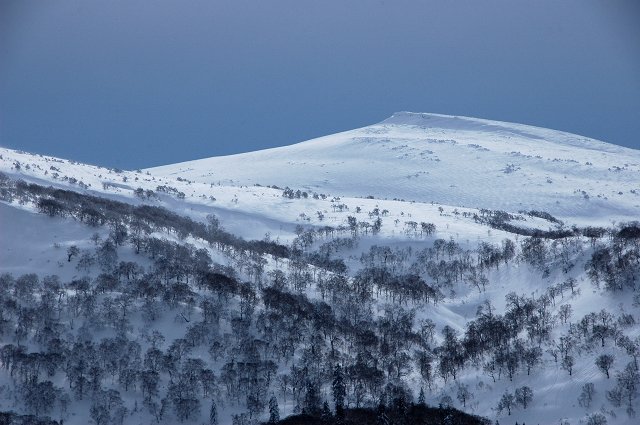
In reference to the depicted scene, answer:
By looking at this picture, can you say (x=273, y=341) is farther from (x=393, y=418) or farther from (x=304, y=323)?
(x=393, y=418)

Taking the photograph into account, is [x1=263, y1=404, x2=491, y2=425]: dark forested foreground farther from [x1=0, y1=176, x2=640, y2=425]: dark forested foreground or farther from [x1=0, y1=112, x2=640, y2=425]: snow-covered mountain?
[x1=0, y1=112, x2=640, y2=425]: snow-covered mountain

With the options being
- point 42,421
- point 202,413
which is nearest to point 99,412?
point 42,421

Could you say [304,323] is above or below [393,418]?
above

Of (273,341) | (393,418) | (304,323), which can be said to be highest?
(304,323)

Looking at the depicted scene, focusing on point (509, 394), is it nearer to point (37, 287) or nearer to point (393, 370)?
point (393, 370)

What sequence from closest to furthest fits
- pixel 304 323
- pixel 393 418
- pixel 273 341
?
pixel 393 418, pixel 273 341, pixel 304 323

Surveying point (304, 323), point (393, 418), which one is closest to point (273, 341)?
point (304, 323)

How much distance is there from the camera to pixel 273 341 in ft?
509

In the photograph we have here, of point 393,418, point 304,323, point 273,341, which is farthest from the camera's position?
point 304,323

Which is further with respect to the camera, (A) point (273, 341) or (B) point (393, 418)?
(A) point (273, 341)

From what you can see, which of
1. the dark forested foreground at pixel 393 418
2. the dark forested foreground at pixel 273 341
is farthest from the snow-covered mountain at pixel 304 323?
the dark forested foreground at pixel 393 418

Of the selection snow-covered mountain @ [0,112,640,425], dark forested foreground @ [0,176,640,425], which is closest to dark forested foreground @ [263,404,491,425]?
dark forested foreground @ [0,176,640,425]

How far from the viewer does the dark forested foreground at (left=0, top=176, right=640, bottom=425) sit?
425ft

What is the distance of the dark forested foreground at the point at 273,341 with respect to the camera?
129625 millimetres
